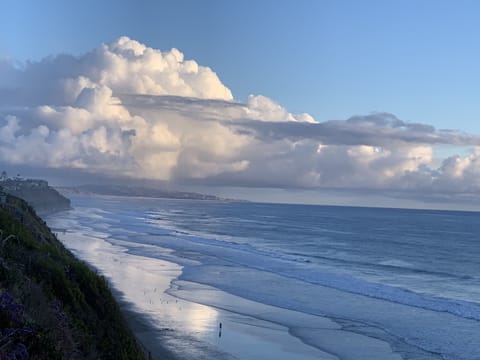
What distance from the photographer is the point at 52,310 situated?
463 inches

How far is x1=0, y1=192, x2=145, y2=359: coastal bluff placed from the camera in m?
8.38

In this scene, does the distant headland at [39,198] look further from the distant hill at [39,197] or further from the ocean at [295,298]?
the ocean at [295,298]

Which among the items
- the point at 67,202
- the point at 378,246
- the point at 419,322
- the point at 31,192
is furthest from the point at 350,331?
the point at 67,202

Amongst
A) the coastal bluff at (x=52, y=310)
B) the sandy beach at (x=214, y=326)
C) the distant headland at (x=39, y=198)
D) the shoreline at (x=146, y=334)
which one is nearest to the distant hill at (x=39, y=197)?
the distant headland at (x=39, y=198)

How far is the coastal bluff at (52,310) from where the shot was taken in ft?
27.5

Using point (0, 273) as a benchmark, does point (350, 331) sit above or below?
below

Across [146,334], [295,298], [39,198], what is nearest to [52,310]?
[146,334]

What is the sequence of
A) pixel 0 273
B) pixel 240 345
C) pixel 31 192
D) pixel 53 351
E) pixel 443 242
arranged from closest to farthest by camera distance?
1. pixel 53 351
2. pixel 0 273
3. pixel 240 345
4. pixel 443 242
5. pixel 31 192

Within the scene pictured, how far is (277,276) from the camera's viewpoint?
4594 cm

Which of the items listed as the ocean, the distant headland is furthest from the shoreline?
the distant headland

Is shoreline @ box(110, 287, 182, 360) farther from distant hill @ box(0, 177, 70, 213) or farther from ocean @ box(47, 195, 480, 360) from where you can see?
distant hill @ box(0, 177, 70, 213)

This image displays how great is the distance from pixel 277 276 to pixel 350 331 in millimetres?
17994

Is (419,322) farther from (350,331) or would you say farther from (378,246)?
(378,246)

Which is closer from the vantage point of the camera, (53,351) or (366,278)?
(53,351)
